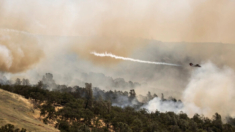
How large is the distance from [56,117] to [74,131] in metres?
31.4

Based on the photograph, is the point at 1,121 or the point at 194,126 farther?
the point at 194,126

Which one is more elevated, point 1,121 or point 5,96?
point 5,96

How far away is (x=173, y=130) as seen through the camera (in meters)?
145

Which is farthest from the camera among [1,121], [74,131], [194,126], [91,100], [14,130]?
[91,100]

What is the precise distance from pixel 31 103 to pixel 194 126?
129236mm

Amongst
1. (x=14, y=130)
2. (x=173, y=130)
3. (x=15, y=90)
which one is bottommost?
(x=14, y=130)

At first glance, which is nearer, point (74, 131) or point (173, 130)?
point (74, 131)

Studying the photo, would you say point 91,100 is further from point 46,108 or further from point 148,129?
point 148,129

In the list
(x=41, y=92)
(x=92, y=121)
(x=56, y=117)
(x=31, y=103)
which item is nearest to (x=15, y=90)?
(x=41, y=92)

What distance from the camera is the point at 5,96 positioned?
117 m

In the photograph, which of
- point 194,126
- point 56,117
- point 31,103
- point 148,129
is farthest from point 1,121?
point 194,126

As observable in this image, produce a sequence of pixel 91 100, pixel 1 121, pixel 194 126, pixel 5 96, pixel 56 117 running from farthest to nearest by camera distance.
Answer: pixel 91 100 < pixel 194 126 < pixel 56 117 < pixel 5 96 < pixel 1 121

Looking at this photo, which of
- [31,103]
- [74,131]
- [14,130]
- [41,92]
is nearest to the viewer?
[14,130]

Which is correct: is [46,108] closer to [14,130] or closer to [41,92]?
[41,92]
